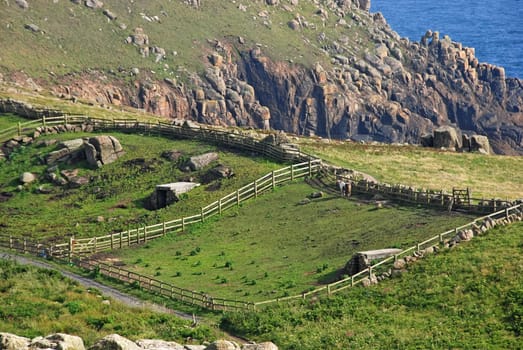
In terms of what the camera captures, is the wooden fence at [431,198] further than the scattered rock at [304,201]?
No

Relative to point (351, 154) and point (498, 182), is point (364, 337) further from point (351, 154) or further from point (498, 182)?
point (351, 154)

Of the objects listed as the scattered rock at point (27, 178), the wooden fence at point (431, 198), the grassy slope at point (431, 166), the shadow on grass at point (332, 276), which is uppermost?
the wooden fence at point (431, 198)

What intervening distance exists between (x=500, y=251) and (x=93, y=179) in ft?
147

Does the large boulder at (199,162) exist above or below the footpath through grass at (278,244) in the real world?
above

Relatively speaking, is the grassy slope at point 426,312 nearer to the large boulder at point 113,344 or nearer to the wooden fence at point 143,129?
the large boulder at point 113,344

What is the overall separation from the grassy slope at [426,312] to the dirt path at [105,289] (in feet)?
13.6

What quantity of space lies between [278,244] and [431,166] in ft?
112

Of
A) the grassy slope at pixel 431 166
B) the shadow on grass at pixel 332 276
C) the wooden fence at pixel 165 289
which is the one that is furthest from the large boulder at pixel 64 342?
the grassy slope at pixel 431 166

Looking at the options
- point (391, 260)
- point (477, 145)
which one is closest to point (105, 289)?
point (391, 260)

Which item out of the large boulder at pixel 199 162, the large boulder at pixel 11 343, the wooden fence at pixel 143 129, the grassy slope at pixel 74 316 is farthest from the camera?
the wooden fence at pixel 143 129

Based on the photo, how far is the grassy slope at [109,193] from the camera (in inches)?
3472

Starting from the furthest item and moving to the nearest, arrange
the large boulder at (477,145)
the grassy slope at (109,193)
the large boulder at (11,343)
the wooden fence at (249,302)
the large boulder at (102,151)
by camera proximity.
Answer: the large boulder at (477,145) < the large boulder at (102,151) < the grassy slope at (109,193) < the wooden fence at (249,302) < the large boulder at (11,343)

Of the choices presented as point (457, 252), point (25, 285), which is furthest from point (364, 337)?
point (25, 285)

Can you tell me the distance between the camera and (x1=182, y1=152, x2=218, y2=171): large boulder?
9781 centimetres
